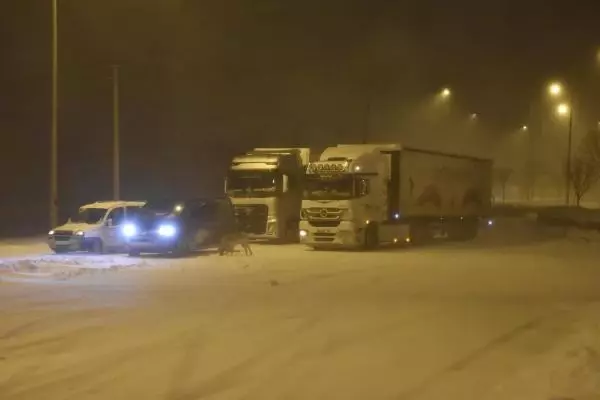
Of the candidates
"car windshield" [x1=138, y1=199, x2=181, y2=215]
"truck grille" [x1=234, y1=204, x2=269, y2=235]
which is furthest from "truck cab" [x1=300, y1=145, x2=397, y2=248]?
"car windshield" [x1=138, y1=199, x2=181, y2=215]

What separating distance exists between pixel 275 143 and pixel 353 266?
4211 centimetres

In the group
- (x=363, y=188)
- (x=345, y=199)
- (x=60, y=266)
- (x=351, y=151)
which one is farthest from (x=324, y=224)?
(x=60, y=266)

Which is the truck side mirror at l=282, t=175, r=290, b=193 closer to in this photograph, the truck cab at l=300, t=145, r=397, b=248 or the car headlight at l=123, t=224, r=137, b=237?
the truck cab at l=300, t=145, r=397, b=248

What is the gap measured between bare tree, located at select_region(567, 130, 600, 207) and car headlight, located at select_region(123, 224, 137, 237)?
131 feet

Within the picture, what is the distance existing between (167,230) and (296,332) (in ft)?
52.3

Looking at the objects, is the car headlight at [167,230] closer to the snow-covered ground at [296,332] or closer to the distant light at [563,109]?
the snow-covered ground at [296,332]

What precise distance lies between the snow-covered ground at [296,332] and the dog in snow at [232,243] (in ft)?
14.2

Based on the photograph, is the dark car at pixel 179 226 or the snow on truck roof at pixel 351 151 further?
the snow on truck roof at pixel 351 151

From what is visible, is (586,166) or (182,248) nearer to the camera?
(182,248)

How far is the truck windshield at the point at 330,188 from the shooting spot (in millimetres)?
31859

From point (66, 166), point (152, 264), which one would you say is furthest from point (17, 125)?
point (152, 264)

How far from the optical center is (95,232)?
95.3ft

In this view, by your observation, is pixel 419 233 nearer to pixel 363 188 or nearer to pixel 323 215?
pixel 363 188

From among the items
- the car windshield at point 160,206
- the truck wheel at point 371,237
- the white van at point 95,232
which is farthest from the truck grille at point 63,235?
the truck wheel at point 371,237
